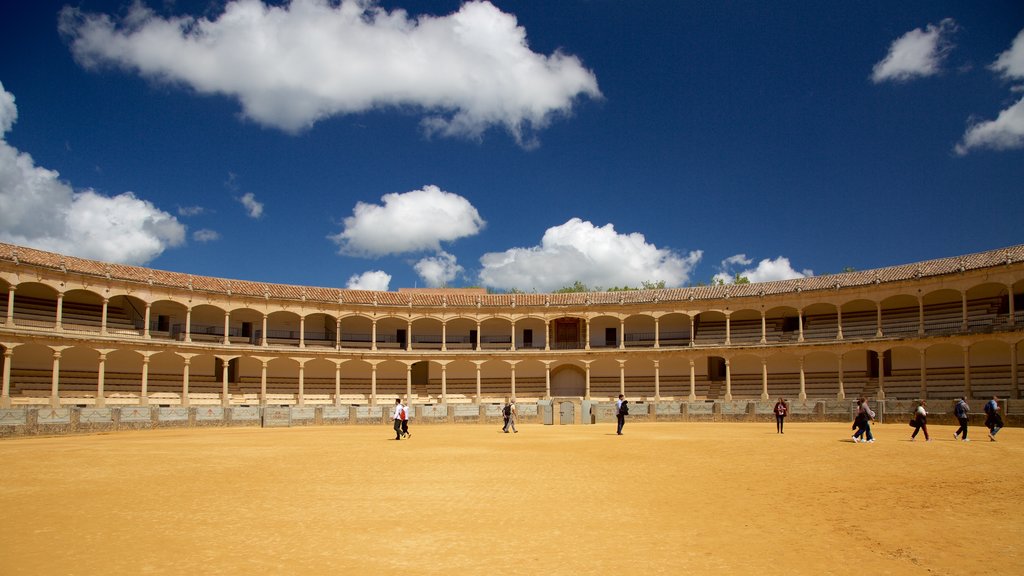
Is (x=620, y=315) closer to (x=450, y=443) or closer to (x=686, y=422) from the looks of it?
(x=686, y=422)

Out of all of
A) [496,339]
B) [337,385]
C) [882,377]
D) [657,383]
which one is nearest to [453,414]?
[337,385]

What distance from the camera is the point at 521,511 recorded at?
10.2 m

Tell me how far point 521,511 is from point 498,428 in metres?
19.8

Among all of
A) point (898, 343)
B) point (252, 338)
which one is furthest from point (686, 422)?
point (252, 338)

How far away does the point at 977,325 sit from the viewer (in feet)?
119

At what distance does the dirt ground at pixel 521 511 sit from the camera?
7.53 m

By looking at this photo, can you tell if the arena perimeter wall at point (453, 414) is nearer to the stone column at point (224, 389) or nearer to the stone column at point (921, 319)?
the stone column at point (921, 319)

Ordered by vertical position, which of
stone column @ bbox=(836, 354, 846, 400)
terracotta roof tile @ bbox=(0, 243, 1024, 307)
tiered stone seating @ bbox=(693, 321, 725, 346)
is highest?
terracotta roof tile @ bbox=(0, 243, 1024, 307)

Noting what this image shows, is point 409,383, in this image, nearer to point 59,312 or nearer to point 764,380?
point 59,312

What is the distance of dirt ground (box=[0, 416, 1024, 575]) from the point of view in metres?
7.53

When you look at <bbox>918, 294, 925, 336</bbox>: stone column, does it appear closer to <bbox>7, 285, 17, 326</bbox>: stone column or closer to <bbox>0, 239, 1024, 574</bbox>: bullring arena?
<bbox>0, 239, 1024, 574</bbox>: bullring arena

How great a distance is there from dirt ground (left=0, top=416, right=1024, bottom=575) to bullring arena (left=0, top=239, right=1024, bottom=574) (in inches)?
2.6

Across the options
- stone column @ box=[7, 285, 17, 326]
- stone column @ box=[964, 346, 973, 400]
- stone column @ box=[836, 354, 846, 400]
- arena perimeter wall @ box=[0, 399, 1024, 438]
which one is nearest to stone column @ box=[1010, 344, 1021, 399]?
stone column @ box=[964, 346, 973, 400]

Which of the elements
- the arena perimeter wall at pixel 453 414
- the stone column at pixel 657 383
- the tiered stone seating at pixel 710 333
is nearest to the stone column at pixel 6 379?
the arena perimeter wall at pixel 453 414
